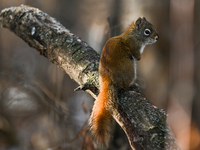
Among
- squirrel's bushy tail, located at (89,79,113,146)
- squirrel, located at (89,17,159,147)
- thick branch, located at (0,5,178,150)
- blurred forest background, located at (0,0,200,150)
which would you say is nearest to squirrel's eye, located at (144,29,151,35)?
squirrel, located at (89,17,159,147)

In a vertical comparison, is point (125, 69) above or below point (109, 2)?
below

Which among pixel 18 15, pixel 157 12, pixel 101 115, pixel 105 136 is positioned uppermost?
pixel 157 12

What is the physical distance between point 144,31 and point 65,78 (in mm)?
Result: 1552

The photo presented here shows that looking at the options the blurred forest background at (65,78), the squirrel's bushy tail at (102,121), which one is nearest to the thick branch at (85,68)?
the squirrel's bushy tail at (102,121)

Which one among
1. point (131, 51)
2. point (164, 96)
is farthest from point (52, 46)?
point (164, 96)

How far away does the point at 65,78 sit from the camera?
2.97m

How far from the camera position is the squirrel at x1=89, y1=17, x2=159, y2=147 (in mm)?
1073

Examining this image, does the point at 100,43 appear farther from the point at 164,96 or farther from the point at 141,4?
the point at 164,96

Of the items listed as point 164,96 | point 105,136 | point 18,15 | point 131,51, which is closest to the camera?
point 105,136

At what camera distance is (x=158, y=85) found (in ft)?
7.41

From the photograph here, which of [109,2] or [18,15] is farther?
[109,2]

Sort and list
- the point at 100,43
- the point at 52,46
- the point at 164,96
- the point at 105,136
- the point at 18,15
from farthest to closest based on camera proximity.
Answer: the point at 100,43
the point at 164,96
the point at 18,15
the point at 52,46
the point at 105,136

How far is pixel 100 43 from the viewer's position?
251 centimetres

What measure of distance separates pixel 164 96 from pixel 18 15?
180 centimetres
